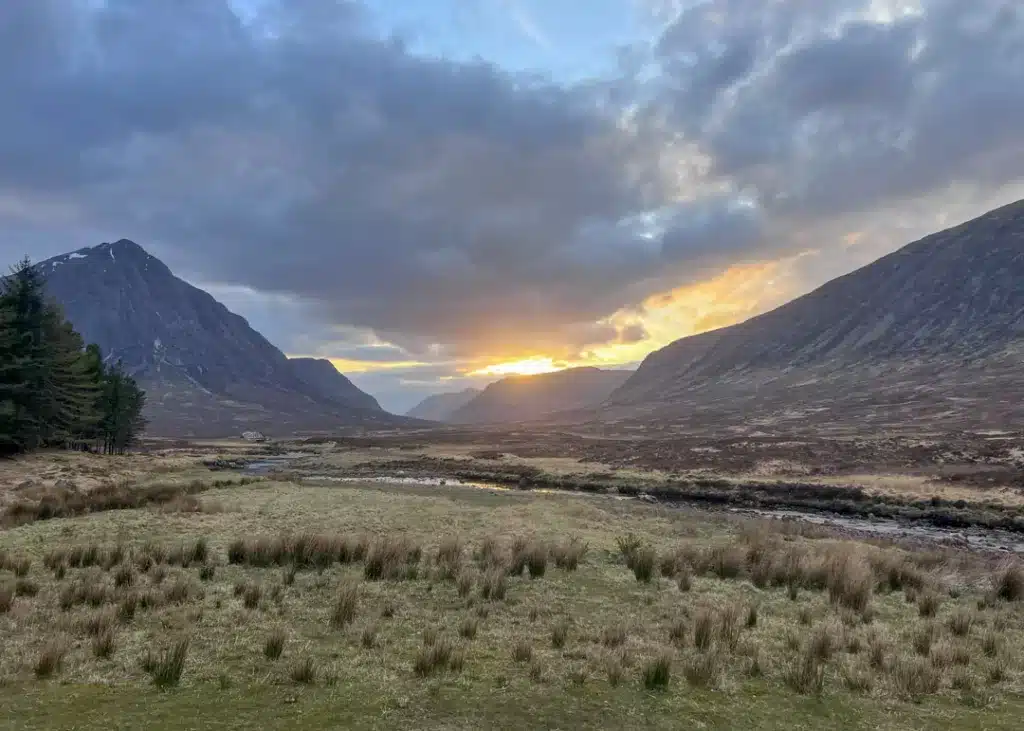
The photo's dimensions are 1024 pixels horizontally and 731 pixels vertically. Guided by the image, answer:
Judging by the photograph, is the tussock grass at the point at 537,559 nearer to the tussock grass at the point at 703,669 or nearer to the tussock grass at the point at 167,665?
the tussock grass at the point at 703,669

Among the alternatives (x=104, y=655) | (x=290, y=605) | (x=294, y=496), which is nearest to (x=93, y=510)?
(x=294, y=496)

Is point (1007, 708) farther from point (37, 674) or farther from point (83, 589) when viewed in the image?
point (83, 589)

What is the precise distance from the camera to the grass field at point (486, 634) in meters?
8.36

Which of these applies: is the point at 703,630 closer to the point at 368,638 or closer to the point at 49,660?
the point at 368,638

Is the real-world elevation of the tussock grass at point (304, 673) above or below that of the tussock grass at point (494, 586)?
above

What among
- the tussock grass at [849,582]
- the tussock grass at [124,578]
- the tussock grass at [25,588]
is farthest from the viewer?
the tussock grass at [849,582]

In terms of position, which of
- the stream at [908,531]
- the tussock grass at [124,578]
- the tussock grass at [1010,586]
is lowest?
the stream at [908,531]

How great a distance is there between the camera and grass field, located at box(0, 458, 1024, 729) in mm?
8359

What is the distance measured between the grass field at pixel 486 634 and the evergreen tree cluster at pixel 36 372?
30.4 metres

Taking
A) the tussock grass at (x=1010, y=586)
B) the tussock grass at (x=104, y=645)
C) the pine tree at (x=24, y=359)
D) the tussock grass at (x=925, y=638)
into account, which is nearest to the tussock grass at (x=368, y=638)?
the tussock grass at (x=104, y=645)

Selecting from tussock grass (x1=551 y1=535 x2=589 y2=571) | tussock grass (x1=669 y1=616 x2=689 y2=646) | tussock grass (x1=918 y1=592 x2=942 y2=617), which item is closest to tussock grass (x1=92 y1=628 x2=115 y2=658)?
tussock grass (x1=669 y1=616 x2=689 y2=646)

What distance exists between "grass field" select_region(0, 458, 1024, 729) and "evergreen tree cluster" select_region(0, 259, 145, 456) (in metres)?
30.4

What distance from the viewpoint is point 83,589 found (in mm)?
12484

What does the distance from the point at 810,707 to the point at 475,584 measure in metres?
7.78
